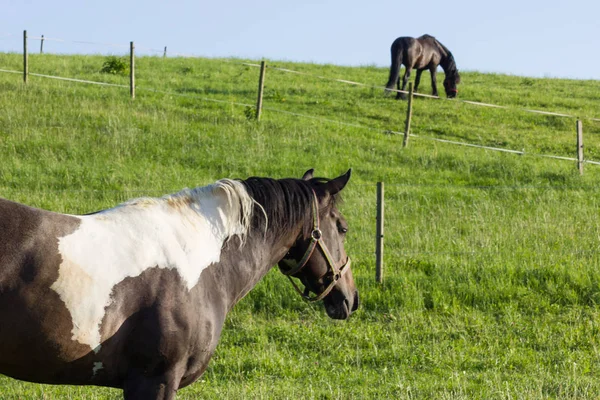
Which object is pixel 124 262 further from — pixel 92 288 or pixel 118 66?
pixel 118 66

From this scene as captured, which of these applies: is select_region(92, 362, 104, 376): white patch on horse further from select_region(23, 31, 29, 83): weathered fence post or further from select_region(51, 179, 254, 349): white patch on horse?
select_region(23, 31, 29, 83): weathered fence post

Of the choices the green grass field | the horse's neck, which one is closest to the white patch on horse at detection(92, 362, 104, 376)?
the horse's neck

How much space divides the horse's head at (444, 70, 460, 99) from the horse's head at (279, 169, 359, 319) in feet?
61.9

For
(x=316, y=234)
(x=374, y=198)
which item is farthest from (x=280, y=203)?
(x=374, y=198)

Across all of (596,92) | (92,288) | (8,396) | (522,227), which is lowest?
(8,396)

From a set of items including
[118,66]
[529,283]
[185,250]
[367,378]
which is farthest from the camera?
[118,66]

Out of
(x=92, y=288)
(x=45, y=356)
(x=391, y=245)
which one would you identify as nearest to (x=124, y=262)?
(x=92, y=288)

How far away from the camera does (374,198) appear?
514 inches

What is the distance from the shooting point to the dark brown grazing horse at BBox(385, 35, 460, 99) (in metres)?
22.8

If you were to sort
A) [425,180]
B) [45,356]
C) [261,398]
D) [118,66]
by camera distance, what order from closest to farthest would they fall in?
[45,356]
[261,398]
[425,180]
[118,66]

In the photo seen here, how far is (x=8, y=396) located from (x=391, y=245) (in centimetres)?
619

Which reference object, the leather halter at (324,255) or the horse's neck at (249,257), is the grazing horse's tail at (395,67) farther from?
the horse's neck at (249,257)

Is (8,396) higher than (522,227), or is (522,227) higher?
(522,227)

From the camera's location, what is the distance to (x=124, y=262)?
156 inches
